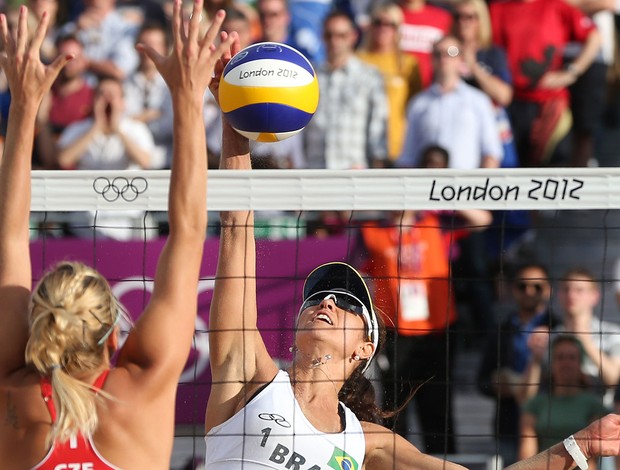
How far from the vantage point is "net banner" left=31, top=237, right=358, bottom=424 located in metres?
6.38

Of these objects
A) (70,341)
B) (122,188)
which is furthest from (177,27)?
(122,188)

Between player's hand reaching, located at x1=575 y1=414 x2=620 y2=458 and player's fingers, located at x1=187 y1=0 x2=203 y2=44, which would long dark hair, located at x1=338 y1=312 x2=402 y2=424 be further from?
player's fingers, located at x1=187 y1=0 x2=203 y2=44

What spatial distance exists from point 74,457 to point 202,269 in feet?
13.1

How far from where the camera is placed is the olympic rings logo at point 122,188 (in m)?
4.45

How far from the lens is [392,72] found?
8.67 meters

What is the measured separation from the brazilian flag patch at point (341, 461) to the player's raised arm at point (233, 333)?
37 cm

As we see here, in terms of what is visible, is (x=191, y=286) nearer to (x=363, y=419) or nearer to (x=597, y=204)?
(x=363, y=419)

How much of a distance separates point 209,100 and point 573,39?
9.48 feet

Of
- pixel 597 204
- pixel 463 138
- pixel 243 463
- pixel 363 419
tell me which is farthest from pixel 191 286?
pixel 463 138

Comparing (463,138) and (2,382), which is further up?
(463,138)

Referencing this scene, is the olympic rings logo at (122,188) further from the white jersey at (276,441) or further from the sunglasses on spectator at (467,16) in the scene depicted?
the sunglasses on spectator at (467,16)

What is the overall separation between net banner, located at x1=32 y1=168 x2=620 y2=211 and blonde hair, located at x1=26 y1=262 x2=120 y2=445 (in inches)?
56.1

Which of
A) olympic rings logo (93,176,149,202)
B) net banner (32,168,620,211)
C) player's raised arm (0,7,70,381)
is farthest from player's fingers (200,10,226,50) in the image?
olympic rings logo (93,176,149,202)

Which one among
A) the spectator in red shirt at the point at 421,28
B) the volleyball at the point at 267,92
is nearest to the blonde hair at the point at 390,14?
the spectator in red shirt at the point at 421,28
